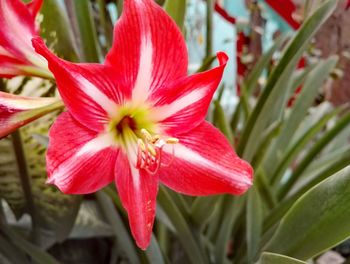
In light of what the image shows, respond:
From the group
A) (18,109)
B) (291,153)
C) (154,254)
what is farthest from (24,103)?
(291,153)

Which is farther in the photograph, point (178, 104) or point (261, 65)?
point (261, 65)

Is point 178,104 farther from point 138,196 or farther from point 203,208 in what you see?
point 203,208

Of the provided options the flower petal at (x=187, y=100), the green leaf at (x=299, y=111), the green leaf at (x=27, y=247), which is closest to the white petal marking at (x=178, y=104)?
the flower petal at (x=187, y=100)

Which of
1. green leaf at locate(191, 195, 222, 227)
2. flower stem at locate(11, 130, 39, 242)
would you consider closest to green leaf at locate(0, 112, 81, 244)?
flower stem at locate(11, 130, 39, 242)

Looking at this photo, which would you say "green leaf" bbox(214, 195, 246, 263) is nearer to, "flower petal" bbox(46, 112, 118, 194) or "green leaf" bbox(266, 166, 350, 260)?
"green leaf" bbox(266, 166, 350, 260)

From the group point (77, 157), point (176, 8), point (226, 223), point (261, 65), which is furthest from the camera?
point (261, 65)

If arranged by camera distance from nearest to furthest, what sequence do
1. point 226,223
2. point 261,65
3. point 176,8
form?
point 176,8 → point 226,223 → point 261,65
